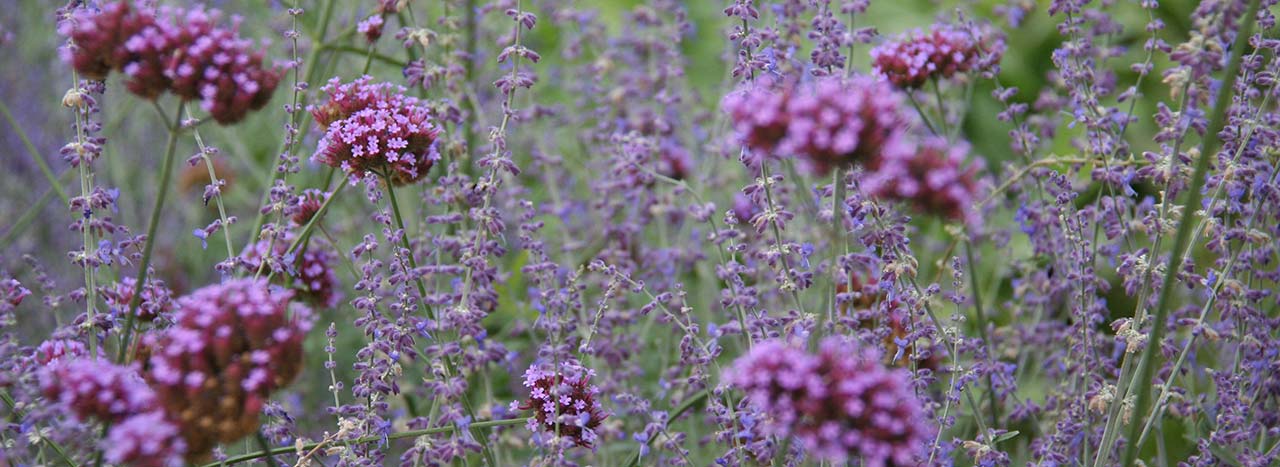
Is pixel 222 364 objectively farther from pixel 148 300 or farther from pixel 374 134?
pixel 148 300

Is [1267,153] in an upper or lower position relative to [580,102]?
lower

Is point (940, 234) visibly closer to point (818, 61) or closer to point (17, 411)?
point (818, 61)

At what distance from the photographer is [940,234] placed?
3.78m

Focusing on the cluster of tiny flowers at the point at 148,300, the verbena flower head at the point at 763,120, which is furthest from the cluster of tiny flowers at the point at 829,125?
the cluster of tiny flowers at the point at 148,300

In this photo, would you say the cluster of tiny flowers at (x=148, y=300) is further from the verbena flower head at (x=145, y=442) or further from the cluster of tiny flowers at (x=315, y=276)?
the verbena flower head at (x=145, y=442)

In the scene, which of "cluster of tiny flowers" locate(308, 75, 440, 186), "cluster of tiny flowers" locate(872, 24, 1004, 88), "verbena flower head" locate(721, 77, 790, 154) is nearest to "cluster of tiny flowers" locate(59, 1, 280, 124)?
"cluster of tiny flowers" locate(308, 75, 440, 186)

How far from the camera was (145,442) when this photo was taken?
3.95ft

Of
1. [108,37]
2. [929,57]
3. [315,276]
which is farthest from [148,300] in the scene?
[929,57]

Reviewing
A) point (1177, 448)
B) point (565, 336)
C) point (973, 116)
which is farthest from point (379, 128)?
point (973, 116)

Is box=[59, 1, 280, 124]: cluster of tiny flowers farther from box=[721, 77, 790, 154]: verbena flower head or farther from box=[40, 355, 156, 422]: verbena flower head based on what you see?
box=[721, 77, 790, 154]: verbena flower head

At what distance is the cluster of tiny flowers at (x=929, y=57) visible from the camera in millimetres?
2291

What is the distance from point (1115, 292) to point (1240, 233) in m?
1.61

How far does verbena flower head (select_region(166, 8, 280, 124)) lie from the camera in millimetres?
1441

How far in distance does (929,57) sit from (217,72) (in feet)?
4.97
